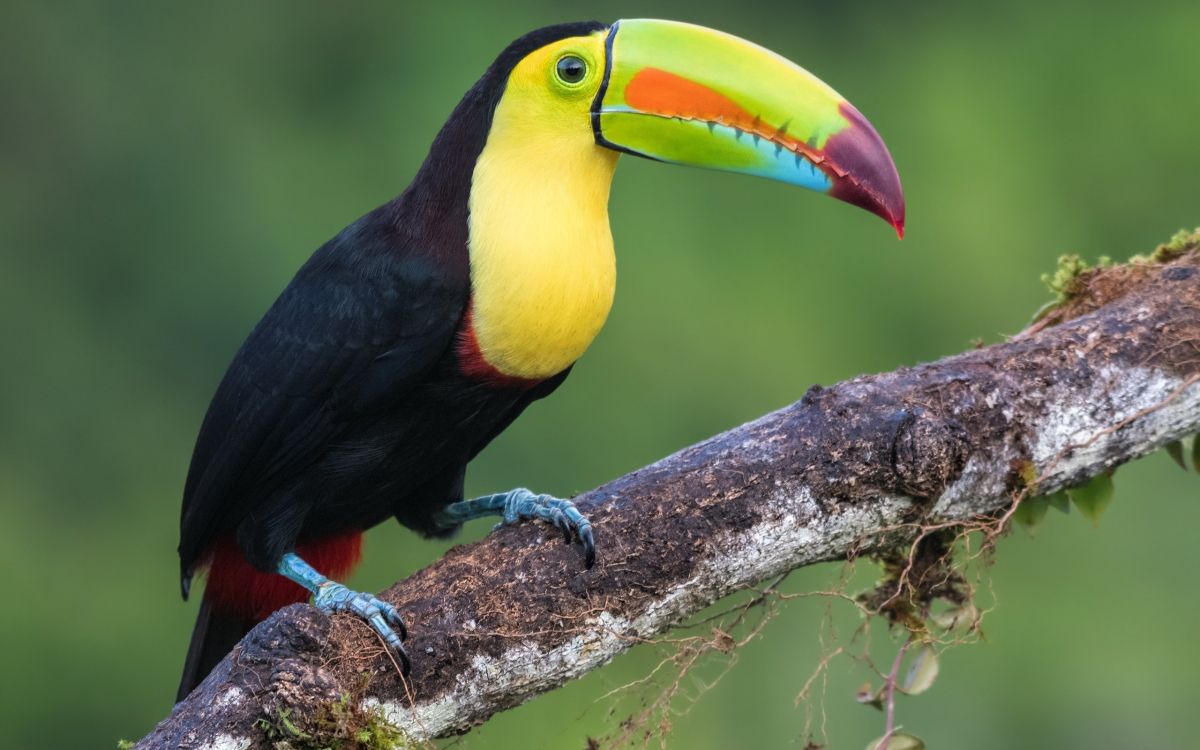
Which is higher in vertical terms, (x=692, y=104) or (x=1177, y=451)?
(x=692, y=104)

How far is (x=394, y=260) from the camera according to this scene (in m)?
2.28

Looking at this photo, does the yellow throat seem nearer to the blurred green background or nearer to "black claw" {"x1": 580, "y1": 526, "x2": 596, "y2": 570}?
"black claw" {"x1": 580, "y1": 526, "x2": 596, "y2": 570}

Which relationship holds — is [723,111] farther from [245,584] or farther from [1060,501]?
[245,584]

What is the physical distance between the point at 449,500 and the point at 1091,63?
3.42 m

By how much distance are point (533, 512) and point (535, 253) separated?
386mm

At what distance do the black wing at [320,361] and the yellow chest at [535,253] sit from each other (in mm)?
56

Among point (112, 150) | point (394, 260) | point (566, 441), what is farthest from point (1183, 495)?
point (112, 150)

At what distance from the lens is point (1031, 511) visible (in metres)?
2.30

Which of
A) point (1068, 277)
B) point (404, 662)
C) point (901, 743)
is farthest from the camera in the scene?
point (1068, 277)

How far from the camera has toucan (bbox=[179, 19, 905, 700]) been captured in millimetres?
2227

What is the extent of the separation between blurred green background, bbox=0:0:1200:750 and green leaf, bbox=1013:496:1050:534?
1467 millimetres

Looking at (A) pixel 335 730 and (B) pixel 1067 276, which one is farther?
(B) pixel 1067 276

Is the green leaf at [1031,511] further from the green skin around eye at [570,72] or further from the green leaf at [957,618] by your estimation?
the green skin around eye at [570,72]

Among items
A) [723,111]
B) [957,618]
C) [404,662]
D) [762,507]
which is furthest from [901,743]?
[723,111]
